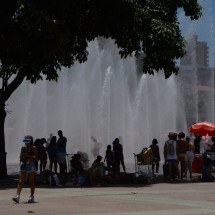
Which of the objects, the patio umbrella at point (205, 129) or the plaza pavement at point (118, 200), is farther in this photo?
the patio umbrella at point (205, 129)

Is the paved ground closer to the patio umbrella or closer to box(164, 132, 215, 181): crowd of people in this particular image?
box(164, 132, 215, 181): crowd of people

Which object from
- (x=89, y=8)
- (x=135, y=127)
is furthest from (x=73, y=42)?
(x=135, y=127)

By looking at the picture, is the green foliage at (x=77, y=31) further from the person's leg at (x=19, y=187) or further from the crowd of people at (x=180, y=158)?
the person's leg at (x=19, y=187)

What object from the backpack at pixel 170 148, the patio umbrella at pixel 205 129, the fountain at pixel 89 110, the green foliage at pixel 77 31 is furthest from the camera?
the fountain at pixel 89 110

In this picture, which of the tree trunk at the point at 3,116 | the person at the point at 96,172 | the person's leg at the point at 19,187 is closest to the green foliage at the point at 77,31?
the tree trunk at the point at 3,116

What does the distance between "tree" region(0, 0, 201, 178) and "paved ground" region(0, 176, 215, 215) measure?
13.4ft

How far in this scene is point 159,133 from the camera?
3825cm

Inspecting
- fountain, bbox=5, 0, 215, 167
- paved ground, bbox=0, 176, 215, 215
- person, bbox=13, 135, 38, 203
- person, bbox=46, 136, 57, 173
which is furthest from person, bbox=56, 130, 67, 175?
fountain, bbox=5, 0, 215, 167

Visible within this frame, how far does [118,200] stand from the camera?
47.8 feet

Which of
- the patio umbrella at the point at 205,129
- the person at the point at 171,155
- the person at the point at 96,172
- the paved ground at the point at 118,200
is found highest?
the patio umbrella at the point at 205,129

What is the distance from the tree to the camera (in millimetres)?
19078

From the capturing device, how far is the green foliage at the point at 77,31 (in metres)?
19.1

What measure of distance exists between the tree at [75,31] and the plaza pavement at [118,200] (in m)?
4.07

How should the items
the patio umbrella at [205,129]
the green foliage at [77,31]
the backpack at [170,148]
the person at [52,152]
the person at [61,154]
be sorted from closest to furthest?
the green foliage at [77,31] < the backpack at [170,148] < the person at [61,154] < the person at [52,152] < the patio umbrella at [205,129]
